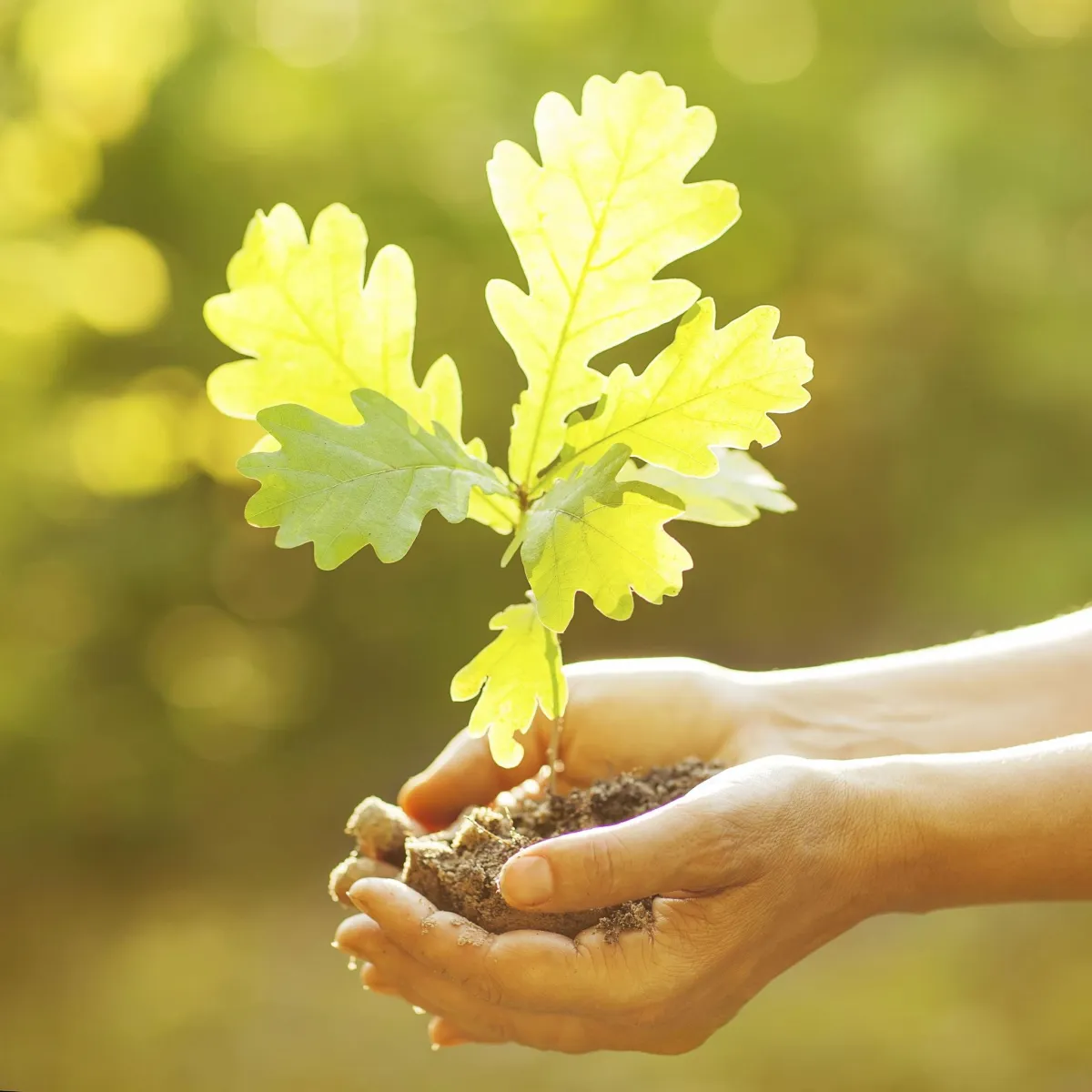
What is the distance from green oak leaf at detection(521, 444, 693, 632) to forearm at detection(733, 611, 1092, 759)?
1.51ft

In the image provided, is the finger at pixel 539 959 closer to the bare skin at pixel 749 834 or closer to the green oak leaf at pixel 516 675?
the bare skin at pixel 749 834

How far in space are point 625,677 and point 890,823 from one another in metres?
0.36

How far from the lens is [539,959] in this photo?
0.96 metres

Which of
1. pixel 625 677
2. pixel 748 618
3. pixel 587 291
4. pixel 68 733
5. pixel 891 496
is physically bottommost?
pixel 625 677

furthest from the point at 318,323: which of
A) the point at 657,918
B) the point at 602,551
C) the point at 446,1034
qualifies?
the point at 446,1034

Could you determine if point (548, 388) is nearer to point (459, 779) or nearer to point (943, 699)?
point (459, 779)

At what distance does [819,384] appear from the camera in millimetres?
3463

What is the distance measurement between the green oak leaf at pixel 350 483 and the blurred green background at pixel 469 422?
2.11 metres

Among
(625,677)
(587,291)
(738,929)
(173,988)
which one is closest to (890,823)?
(738,929)

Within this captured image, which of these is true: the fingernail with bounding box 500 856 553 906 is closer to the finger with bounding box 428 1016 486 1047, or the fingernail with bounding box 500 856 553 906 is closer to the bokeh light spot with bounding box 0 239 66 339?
the finger with bounding box 428 1016 486 1047

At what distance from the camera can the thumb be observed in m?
0.91

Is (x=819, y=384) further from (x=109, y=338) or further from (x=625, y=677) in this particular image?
(x=625, y=677)

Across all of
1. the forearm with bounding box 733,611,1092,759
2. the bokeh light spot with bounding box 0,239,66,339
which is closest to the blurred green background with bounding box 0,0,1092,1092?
the bokeh light spot with bounding box 0,239,66,339

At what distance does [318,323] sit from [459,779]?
1.84 feet
